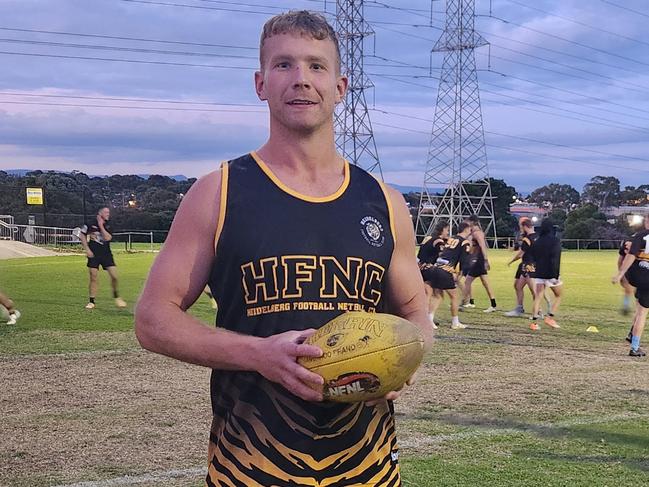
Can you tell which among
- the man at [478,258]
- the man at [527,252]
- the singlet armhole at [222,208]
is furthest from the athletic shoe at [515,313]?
the singlet armhole at [222,208]

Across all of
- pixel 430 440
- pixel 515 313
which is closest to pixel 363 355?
pixel 430 440

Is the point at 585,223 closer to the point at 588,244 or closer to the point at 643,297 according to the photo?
the point at 588,244

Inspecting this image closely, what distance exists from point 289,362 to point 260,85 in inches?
36.0

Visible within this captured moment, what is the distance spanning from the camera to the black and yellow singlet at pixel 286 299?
2.24m

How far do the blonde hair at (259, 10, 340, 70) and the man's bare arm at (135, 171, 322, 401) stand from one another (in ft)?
1.52

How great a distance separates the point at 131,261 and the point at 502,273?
55.4 ft

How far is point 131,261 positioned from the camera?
36.0 meters

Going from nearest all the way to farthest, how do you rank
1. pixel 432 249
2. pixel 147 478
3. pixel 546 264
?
1. pixel 147 478
2. pixel 432 249
3. pixel 546 264

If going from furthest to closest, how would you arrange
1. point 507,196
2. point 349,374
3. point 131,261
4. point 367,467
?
point 507,196 < point 131,261 < point 367,467 < point 349,374

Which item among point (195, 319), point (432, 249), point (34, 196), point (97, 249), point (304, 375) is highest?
→ point (34, 196)

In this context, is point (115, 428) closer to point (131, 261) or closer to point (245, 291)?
point (245, 291)

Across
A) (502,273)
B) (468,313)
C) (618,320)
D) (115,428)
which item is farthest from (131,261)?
(115,428)

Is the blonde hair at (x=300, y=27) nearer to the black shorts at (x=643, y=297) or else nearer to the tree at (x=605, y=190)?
the black shorts at (x=643, y=297)

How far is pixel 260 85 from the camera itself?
7.95ft
